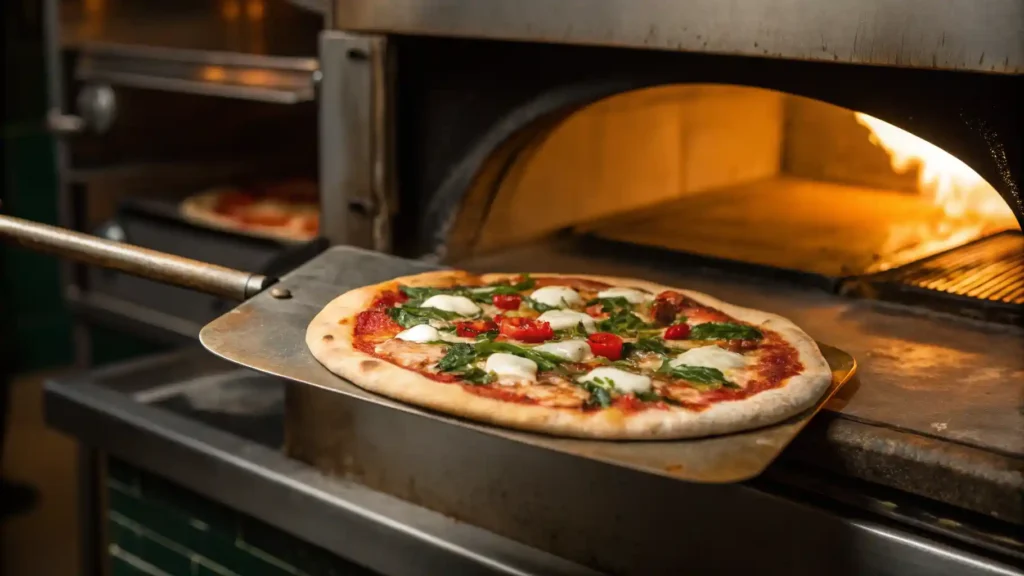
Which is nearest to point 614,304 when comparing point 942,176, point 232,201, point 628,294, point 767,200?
point 628,294

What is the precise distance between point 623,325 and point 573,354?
0.48 feet

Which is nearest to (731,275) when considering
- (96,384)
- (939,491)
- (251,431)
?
(939,491)

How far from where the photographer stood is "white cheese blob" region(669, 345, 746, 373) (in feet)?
3.81

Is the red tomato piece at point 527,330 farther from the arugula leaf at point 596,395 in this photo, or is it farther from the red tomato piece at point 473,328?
the arugula leaf at point 596,395

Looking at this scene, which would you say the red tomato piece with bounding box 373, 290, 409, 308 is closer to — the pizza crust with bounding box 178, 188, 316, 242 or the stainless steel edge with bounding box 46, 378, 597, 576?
the stainless steel edge with bounding box 46, 378, 597, 576

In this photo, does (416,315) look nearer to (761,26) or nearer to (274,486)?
(274,486)

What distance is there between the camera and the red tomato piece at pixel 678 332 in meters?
1.27

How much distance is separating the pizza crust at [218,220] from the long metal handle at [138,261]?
0.54 meters

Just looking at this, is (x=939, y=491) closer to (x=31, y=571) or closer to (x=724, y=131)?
(x=724, y=131)

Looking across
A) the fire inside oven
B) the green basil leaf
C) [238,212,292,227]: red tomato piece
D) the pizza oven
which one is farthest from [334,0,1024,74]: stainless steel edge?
[238,212,292,227]: red tomato piece

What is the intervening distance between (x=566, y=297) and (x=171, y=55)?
1.00 metres

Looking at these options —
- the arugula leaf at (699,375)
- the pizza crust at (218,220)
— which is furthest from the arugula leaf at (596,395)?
the pizza crust at (218,220)

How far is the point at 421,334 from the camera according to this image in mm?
1235

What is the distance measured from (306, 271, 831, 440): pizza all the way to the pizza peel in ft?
0.05
